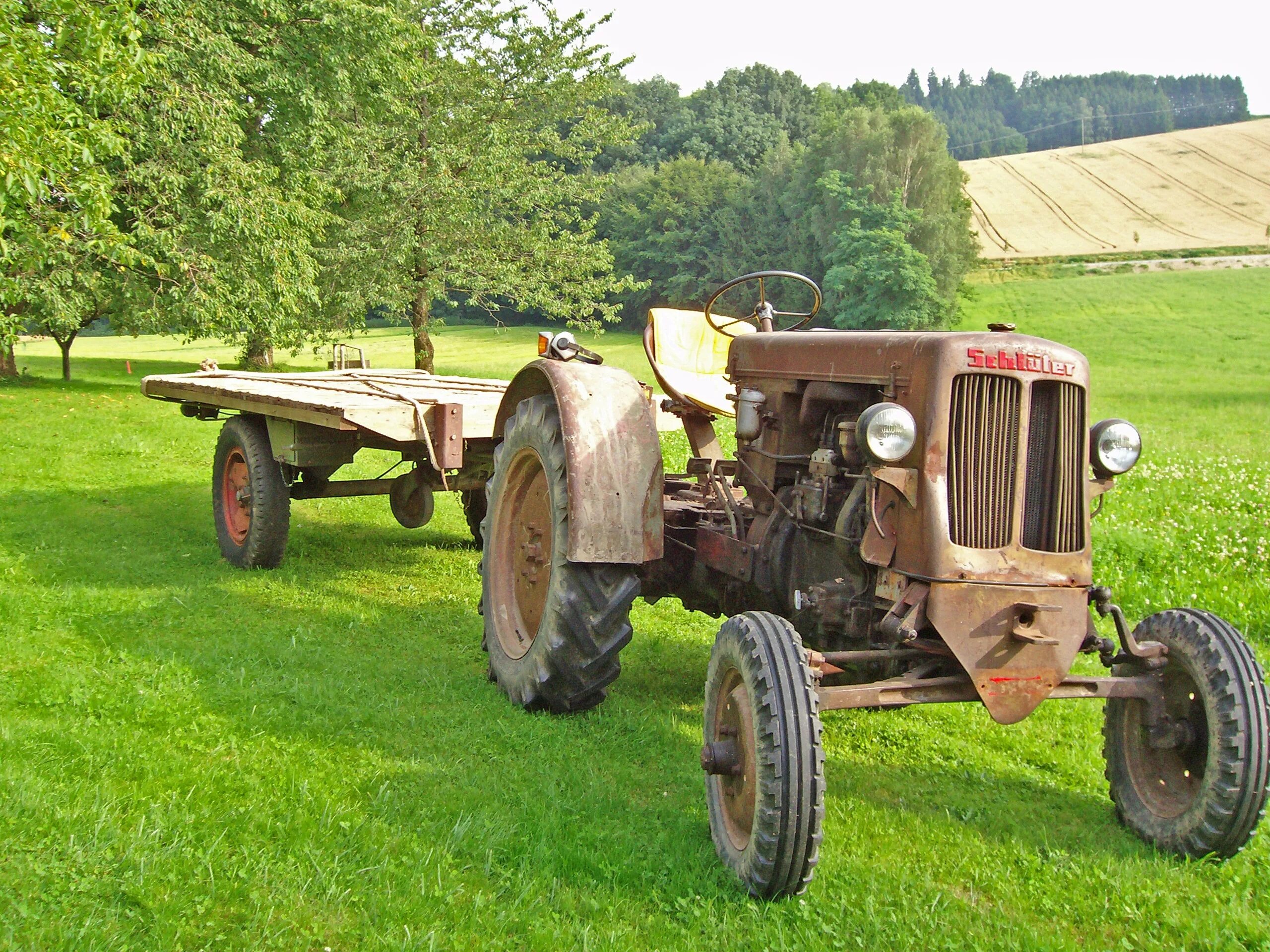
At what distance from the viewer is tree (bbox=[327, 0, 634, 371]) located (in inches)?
796

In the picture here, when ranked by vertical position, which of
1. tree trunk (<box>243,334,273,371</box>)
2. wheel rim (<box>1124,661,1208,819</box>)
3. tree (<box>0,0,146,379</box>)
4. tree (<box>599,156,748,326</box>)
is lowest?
wheel rim (<box>1124,661,1208,819</box>)

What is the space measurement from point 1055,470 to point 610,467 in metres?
1.68

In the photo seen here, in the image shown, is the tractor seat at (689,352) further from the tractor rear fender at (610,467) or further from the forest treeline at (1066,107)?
the forest treeline at (1066,107)

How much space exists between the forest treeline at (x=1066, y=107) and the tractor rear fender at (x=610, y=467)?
82.3 meters

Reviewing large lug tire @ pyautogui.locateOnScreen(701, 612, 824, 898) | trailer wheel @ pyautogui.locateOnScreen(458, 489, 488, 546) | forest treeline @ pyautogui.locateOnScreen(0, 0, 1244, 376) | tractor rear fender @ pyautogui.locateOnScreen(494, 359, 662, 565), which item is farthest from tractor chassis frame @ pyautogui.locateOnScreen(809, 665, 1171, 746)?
trailer wheel @ pyautogui.locateOnScreen(458, 489, 488, 546)

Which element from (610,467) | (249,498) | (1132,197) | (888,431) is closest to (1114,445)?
(888,431)

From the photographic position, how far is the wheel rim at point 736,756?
10.3ft

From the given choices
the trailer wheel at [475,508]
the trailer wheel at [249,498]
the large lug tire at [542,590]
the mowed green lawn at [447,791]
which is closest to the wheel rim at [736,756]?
the mowed green lawn at [447,791]

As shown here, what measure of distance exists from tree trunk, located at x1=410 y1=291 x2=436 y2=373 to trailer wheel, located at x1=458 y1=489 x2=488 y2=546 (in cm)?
1383

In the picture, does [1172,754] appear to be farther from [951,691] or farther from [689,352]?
[689,352]

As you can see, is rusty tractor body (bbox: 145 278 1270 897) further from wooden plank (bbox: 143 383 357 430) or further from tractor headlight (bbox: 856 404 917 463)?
wooden plank (bbox: 143 383 357 430)

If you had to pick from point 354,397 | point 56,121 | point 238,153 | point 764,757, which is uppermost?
point 238,153

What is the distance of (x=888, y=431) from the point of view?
3.20 m

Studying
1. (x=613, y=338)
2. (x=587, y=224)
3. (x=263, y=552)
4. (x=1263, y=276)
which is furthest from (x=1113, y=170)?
(x=263, y=552)
